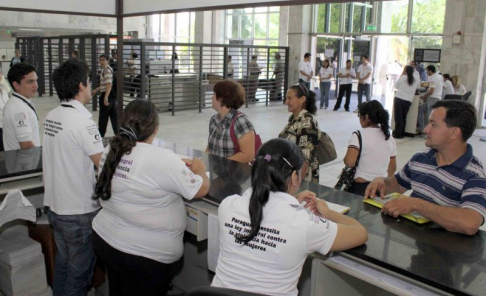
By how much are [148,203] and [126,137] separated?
323 millimetres

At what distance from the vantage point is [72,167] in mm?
2451

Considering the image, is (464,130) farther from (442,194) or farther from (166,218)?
(166,218)

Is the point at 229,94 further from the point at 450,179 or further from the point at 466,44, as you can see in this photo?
the point at 466,44

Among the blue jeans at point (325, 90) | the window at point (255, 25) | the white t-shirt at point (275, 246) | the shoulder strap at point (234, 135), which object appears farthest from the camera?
the window at point (255, 25)

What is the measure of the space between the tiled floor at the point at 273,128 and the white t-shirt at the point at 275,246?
453 centimetres

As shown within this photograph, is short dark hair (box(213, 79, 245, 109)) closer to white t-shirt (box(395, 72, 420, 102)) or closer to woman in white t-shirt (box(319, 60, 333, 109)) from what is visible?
white t-shirt (box(395, 72, 420, 102))

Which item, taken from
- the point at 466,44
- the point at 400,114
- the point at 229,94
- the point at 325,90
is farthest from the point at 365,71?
the point at 229,94

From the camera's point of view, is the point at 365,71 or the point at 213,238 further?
the point at 365,71

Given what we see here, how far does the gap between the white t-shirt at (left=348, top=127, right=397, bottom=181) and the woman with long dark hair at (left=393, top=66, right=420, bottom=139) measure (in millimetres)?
5847

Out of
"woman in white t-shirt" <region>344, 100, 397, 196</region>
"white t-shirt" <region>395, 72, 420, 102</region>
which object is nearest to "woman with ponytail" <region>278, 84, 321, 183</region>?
"woman in white t-shirt" <region>344, 100, 397, 196</region>

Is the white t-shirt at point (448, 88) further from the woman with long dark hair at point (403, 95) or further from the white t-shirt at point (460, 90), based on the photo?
the woman with long dark hair at point (403, 95)

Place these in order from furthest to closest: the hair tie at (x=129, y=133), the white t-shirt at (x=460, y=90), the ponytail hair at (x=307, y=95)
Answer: the white t-shirt at (x=460, y=90) < the ponytail hair at (x=307, y=95) < the hair tie at (x=129, y=133)

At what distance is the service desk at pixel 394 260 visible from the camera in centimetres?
159

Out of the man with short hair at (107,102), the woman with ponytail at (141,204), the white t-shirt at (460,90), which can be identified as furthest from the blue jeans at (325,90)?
the woman with ponytail at (141,204)
